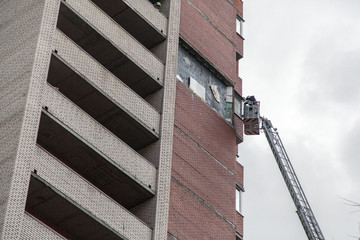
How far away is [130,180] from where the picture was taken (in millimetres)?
31516

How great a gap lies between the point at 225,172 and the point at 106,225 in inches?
413

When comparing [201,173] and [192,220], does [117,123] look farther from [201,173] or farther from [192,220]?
[192,220]

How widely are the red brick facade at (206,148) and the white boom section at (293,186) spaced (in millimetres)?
5355

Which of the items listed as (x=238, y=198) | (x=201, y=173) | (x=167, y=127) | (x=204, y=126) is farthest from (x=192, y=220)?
(x=238, y=198)

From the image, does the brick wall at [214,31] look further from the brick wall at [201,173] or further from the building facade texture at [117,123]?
the brick wall at [201,173]

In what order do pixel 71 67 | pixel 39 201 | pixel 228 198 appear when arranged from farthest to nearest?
pixel 228 198 < pixel 71 67 < pixel 39 201

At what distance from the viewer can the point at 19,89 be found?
95.9 ft

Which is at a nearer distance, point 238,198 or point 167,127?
point 167,127

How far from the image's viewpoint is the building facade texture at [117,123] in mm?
28047

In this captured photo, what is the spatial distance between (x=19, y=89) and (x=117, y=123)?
5523mm

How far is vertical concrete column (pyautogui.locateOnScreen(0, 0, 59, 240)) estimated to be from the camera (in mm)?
25906

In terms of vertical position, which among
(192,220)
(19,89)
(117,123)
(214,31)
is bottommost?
(192,220)

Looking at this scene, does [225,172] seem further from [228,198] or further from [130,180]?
[130,180]

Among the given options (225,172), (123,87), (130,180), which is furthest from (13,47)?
(225,172)
